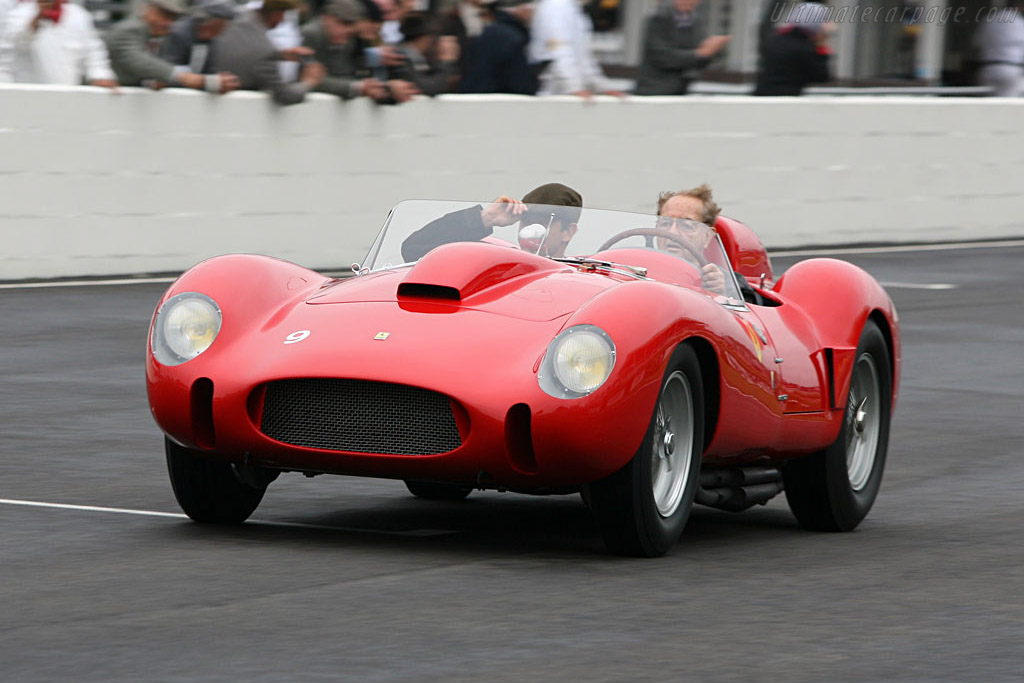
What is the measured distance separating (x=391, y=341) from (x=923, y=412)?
5.43 m

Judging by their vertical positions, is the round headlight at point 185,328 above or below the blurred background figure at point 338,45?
above

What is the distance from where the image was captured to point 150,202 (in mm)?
15422

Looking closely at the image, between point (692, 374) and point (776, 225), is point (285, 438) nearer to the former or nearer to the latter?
point (692, 374)

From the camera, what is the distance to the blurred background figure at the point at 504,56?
57.1ft

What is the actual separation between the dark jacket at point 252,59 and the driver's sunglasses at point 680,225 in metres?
8.26

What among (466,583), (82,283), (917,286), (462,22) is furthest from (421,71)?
(466,583)

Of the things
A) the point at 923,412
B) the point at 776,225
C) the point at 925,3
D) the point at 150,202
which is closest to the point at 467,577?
the point at 923,412

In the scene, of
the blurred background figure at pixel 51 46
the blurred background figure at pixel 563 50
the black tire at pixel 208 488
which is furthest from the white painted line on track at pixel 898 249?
the black tire at pixel 208 488

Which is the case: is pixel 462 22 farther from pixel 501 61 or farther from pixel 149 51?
pixel 149 51

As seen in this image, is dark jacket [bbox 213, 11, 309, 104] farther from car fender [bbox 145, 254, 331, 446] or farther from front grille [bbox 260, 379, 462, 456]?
front grille [bbox 260, 379, 462, 456]

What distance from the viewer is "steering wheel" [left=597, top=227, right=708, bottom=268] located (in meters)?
7.36

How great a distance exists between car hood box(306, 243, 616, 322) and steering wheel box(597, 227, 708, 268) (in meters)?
0.68

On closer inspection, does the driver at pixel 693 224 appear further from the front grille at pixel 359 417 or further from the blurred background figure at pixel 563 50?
the blurred background figure at pixel 563 50

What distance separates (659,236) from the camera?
744 cm
